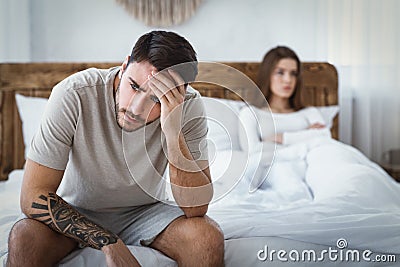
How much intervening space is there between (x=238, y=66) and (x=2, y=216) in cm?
126

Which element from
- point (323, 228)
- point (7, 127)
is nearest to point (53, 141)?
point (323, 228)

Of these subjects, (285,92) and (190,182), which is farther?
(285,92)

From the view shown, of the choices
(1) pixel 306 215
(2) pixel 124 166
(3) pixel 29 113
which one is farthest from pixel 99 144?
(3) pixel 29 113

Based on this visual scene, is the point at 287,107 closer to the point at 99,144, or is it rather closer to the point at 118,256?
the point at 99,144

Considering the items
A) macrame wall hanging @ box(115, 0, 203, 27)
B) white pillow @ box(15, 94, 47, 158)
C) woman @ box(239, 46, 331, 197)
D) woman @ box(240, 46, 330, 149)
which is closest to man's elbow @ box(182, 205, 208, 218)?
woman @ box(239, 46, 331, 197)

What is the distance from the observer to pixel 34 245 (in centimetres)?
109

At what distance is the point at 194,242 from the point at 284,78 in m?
1.31

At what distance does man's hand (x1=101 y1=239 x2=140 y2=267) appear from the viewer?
3.45 feet

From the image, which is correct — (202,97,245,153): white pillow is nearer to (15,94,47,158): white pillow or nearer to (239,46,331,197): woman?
(239,46,331,197): woman

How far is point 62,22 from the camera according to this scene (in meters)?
2.42

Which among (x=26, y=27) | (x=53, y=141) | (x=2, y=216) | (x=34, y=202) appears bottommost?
(x=2, y=216)

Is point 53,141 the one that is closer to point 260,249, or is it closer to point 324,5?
point 260,249

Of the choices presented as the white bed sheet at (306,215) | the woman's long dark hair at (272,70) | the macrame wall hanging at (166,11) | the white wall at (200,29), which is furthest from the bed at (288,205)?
the macrame wall hanging at (166,11)

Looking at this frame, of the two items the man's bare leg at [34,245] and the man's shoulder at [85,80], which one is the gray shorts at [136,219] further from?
the man's shoulder at [85,80]
